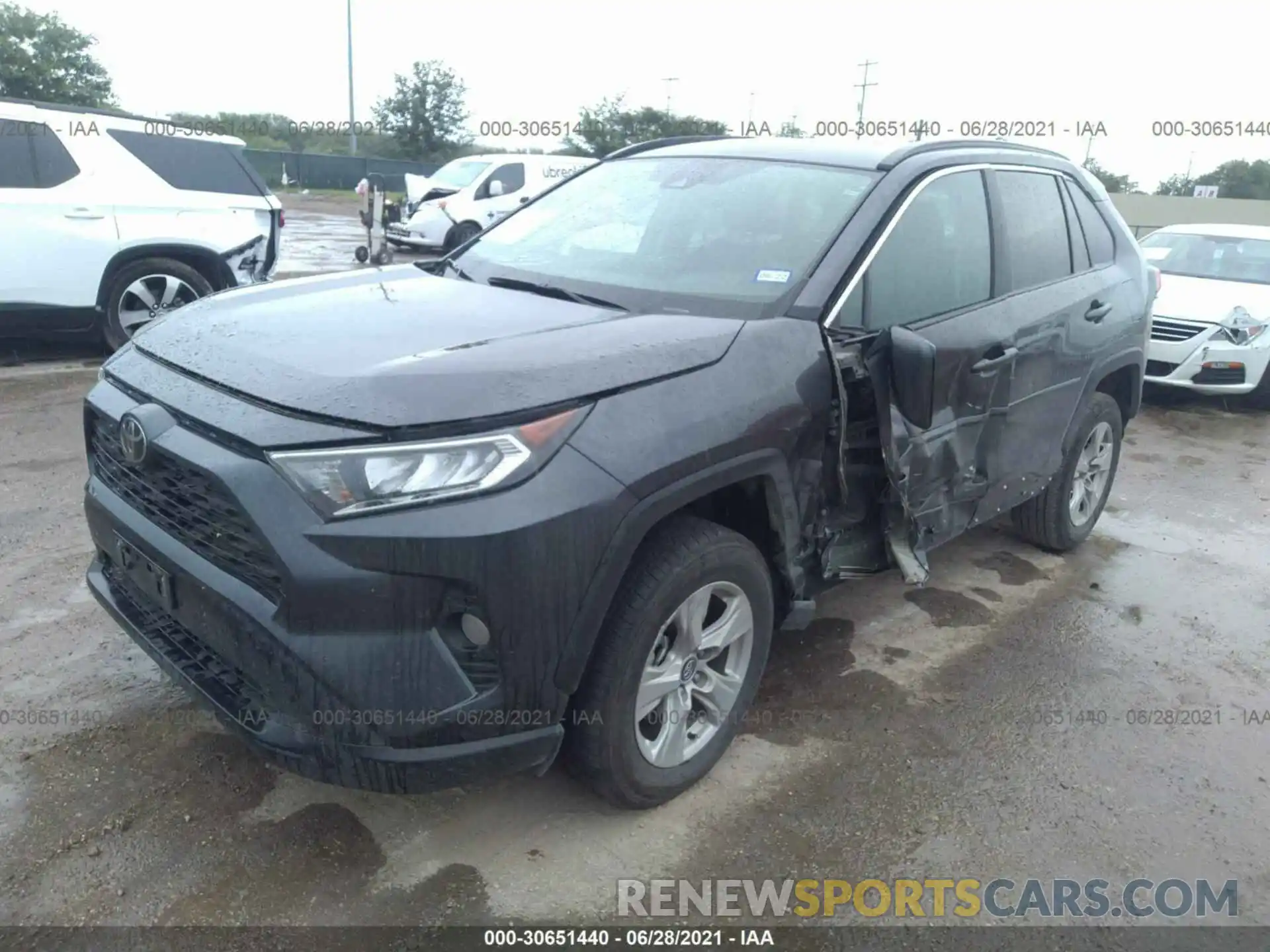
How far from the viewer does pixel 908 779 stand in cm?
300

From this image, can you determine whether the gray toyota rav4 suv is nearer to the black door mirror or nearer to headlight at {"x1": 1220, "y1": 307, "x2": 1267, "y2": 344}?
the black door mirror

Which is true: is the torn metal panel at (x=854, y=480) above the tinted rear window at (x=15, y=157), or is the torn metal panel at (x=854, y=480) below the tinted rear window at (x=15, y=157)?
below

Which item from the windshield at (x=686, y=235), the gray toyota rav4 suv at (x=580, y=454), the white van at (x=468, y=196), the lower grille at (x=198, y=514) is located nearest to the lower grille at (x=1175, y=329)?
the gray toyota rav4 suv at (x=580, y=454)

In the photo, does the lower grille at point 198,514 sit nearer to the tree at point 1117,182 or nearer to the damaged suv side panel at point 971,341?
the damaged suv side panel at point 971,341

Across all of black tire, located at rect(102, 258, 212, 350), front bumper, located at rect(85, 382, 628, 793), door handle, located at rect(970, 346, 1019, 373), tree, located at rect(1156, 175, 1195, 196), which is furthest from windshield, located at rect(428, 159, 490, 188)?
tree, located at rect(1156, 175, 1195, 196)

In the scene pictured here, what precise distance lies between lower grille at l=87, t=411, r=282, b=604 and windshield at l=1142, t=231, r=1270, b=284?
8944 mm

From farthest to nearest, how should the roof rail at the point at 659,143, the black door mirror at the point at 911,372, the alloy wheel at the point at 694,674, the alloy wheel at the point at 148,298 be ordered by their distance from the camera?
the alloy wheel at the point at 148,298
the roof rail at the point at 659,143
the black door mirror at the point at 911,372
the alloy wheel at the point at 694,674

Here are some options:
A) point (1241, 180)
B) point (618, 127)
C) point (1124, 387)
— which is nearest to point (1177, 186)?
point (1241, 180)

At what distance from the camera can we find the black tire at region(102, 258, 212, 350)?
704 centimetres

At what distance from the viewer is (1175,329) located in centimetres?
820

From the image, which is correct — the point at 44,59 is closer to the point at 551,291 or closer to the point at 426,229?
the point at 426,229

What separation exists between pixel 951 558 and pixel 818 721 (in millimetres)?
1829

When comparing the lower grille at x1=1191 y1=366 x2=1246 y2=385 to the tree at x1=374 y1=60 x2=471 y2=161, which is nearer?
the lower grille at x1=1191 y1=366 x2=1246 y2=385

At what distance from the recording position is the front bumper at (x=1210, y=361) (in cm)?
800
